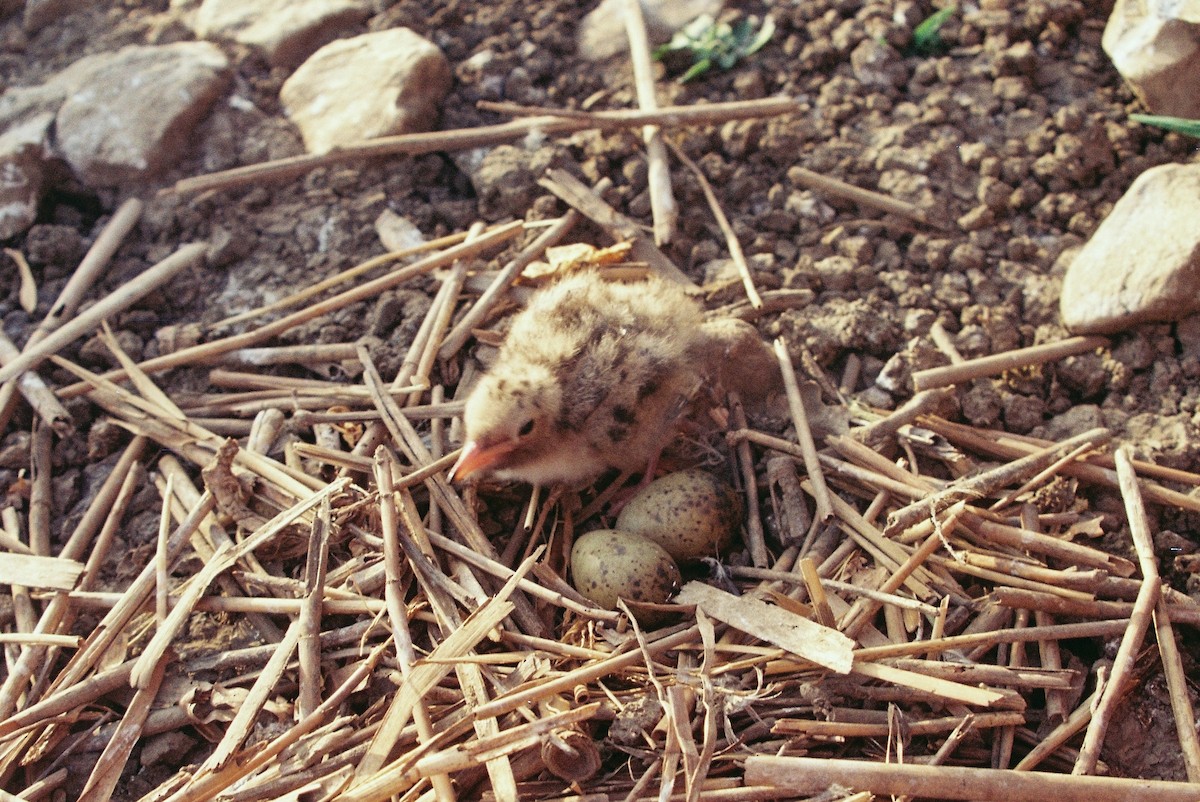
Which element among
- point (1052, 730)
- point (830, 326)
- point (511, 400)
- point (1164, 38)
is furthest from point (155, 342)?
point (1164, 38)

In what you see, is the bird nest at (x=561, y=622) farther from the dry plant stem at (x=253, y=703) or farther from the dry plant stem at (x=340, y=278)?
the dry plant stem at (x=340, y=278)

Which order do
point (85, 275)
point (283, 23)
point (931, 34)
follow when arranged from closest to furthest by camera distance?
→ point (85, 275), point (931, 34), point (283, 23)

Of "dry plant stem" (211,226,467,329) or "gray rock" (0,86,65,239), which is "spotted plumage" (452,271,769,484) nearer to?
"dry plant stem" (211,226,467,329)

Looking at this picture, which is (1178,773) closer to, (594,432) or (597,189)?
(594,432)

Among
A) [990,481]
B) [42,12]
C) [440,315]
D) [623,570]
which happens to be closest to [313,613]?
[623,570]

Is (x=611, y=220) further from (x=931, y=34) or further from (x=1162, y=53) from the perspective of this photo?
(x=1162, y=53)

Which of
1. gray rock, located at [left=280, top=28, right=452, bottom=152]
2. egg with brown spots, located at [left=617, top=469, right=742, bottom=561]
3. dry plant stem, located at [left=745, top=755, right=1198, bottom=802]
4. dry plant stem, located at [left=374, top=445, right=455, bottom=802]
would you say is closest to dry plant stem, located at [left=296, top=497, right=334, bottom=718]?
dry plant stem, located at [left=374, top=445, right=455, bottom=802]
